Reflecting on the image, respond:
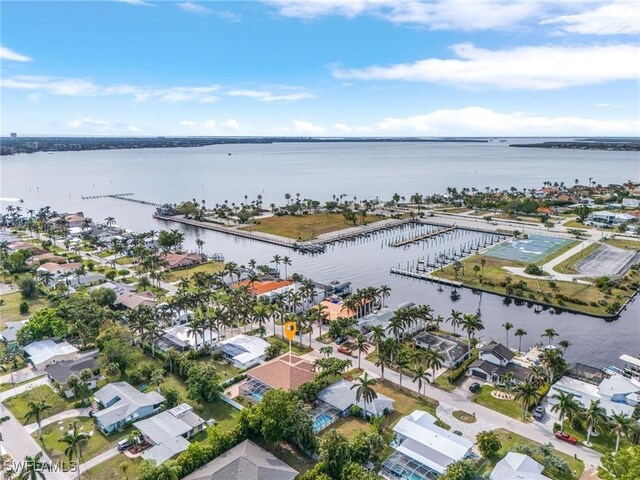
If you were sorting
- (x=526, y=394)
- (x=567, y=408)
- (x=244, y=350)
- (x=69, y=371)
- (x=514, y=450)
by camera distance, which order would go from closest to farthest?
(x=514, y=450), (x=567, y=408), (x=526, y=394), (x=69, y=371), (x=244, y=350)

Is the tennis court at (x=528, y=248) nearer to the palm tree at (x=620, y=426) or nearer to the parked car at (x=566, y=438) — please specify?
the parked car at (x=566, y=438)

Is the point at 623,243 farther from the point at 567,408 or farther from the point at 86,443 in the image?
the point at 86,443

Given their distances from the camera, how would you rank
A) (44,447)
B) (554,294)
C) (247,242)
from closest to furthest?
(44,447)
(554,294)
(247,242)

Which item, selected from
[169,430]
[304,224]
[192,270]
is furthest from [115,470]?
[304,224]

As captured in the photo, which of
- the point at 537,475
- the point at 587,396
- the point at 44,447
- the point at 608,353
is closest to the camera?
the point at 537,475

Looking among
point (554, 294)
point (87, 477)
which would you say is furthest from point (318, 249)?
point (87, 477)

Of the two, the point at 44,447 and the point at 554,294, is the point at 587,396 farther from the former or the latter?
the point at 44,447
